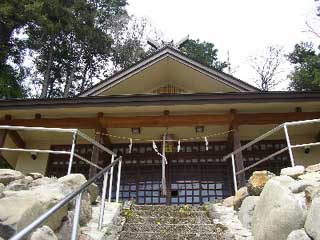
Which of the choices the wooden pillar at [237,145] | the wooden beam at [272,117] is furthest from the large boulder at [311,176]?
the wooden beam at [272,117]

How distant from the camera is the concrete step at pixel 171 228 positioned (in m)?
5.56

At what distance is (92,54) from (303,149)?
72.1 ft

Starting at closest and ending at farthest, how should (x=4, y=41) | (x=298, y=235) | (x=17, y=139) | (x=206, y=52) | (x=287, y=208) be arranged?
(x=298, y=235)
(x=287, y=208)
(x=17, y=139)
(x=4, y=41)
(x=206, y=52)

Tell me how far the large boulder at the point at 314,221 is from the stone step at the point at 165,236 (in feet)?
4.99

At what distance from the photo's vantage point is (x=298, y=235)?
404 cm

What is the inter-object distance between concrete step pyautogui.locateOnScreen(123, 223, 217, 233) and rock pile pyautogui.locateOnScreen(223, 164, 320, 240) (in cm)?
59

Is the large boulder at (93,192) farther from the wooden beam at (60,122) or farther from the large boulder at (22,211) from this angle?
the wooden beam at (60,122)

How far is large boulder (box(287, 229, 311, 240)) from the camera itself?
3988 mm

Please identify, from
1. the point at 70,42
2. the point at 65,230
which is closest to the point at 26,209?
the point at 65,230

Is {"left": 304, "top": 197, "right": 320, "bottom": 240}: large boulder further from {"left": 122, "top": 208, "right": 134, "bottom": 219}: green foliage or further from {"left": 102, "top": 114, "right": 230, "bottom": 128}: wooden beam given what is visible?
{"left": 102, "top": 114, "right": 230, "bottom": 128}: wooden beam

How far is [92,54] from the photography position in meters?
29.3

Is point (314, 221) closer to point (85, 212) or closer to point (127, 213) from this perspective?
point (85, 212)

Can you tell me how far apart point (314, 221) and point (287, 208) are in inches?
17.1

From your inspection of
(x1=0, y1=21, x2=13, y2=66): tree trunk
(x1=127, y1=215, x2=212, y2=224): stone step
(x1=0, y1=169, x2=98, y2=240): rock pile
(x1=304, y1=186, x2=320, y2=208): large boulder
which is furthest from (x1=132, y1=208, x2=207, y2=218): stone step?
(x1=0, y1=21, x2=13, y2=66): tree trunk
